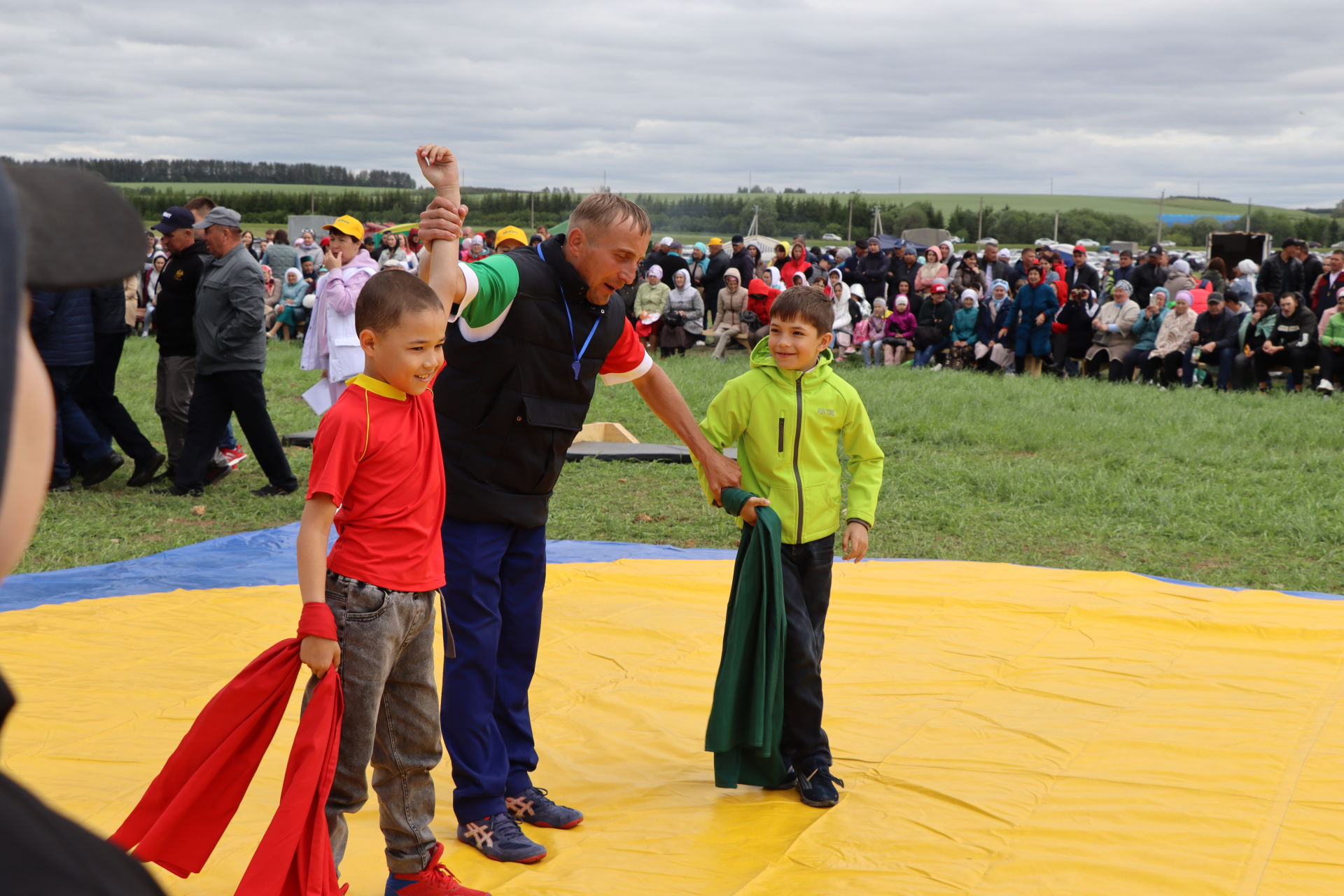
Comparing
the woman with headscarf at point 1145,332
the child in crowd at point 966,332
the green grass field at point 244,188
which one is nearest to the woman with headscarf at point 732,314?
the child in crowd at point 966,332

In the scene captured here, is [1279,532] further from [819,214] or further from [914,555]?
[819,214]

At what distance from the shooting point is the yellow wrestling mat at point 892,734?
309 centimetres

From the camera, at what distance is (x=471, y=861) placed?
10.1 ft

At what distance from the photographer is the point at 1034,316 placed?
15242 mm

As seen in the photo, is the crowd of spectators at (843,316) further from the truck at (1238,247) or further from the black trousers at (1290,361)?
the truck at (1238,247)

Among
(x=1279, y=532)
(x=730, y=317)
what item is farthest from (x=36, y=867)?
(x=730, y=317)

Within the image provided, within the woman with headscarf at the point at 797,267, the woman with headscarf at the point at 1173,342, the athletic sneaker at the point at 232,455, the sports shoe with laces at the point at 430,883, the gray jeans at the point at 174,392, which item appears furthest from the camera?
the woman with headscarf at the point at 797,267

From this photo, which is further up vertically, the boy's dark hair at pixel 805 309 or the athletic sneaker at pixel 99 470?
the boy's dark hair at pixel 805 309

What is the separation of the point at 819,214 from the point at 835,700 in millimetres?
57112

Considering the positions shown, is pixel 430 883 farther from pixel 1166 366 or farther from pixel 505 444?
pixel 1166 366

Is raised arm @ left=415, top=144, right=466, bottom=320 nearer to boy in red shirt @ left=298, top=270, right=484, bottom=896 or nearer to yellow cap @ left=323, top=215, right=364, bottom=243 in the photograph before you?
boy in red shirt @ left=298, top=270, right=484, bottom=896

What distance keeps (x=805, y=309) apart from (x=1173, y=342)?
11.9 m

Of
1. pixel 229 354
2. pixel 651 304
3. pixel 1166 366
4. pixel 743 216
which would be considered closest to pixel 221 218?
pixel 229 354

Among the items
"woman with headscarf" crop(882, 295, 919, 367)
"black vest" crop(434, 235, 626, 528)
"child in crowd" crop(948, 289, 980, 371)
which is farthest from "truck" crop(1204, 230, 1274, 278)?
"black vest" crop(434, 235, 626, 528)
